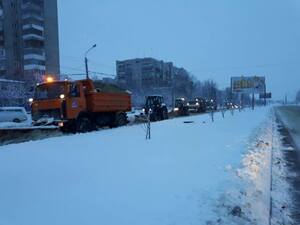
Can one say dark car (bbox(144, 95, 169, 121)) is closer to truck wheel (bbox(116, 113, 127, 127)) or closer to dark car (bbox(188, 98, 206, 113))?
truck wheel (bbox(116, 113, 127, 127))

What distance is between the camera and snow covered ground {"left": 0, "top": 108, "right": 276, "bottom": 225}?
250 inches

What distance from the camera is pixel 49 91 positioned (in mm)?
21469

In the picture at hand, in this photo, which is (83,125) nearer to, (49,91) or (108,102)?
(49,91)

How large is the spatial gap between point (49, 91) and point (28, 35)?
61.7 metres

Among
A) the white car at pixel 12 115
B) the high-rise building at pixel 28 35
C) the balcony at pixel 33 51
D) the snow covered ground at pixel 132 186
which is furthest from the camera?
the high-rise building at pixel 28 35

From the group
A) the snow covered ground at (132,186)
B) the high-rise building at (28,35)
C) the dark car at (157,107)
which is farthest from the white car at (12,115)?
the high-rise building at (28,35)

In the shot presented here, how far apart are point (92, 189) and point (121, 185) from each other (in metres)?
0.61

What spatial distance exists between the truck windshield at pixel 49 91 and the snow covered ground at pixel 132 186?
308 inches

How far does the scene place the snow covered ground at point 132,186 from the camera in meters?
6.34

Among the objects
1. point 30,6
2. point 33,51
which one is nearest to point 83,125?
point 33,51

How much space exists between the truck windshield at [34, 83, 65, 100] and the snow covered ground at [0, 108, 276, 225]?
7.83 meters

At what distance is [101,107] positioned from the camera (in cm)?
2461

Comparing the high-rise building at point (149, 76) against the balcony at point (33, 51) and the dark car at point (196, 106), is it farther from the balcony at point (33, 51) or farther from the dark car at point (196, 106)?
the dark car at point (196, 106)

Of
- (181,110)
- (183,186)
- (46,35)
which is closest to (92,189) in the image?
(183,186)
